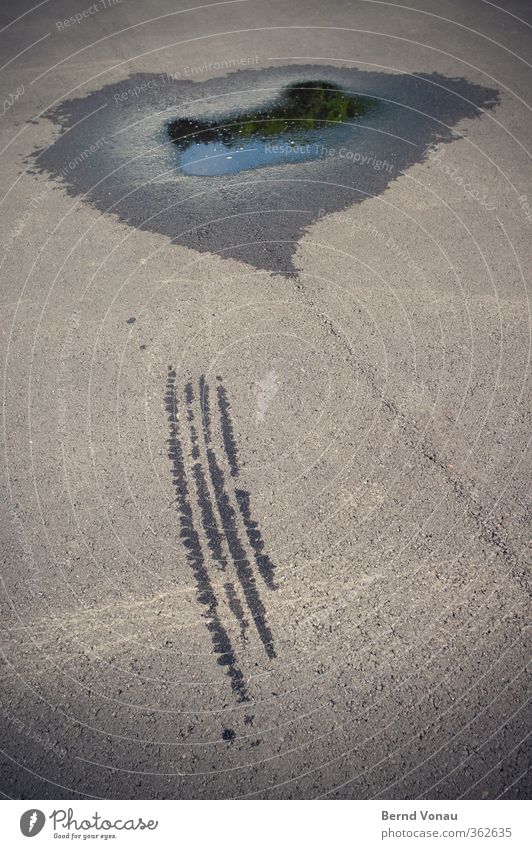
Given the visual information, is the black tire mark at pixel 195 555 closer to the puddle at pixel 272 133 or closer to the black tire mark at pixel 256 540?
the black tire mark at pixel 256 540

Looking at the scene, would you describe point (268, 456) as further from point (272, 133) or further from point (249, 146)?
point (272, 133)

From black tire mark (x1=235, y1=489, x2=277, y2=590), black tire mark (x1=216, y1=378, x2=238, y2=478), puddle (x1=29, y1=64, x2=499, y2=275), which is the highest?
puddle (x1=29, y1=64, x2=499, y2=275)

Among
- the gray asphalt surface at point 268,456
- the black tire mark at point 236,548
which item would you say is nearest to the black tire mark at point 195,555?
the gray asphalt surface at point 268,456
